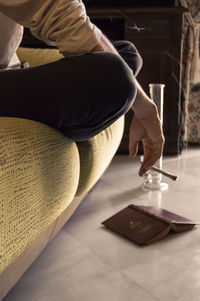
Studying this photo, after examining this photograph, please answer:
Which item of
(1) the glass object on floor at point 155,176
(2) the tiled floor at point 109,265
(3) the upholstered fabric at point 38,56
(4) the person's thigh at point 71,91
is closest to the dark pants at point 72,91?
(4) the person's thigh at point 71,91

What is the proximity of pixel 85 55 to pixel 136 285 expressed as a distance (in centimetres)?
63

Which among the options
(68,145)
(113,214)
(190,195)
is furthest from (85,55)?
(190,195)

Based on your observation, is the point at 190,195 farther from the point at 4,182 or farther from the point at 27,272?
the point at 4,182

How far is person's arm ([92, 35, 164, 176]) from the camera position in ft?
3.03

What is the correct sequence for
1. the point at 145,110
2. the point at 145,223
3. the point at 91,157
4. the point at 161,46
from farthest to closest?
the point at 161,46 → the point at 145,223 → the point at 91,157 → the point at 145,110

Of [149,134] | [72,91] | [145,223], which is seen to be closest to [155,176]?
[145,223]

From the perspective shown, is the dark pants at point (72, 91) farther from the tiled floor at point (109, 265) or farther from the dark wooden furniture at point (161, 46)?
the dark wooden furniture at point (161, 46)

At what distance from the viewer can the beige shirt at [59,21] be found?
2.53 ft

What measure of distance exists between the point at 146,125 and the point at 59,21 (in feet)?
1.11

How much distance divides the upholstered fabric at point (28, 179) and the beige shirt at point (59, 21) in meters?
0.18

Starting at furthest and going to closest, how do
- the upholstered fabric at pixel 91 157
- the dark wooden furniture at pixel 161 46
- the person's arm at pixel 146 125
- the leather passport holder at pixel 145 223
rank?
the dark wooden furniture at pixel 161 46
the leather passport holder at pixel 145 223
the upholstered fabric at pixel 91 157
the person's arm at pixel 146 125

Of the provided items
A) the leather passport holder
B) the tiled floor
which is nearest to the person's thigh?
the tiled floor

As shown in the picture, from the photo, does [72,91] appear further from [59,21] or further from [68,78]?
[59,21]

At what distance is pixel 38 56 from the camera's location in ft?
5.66
